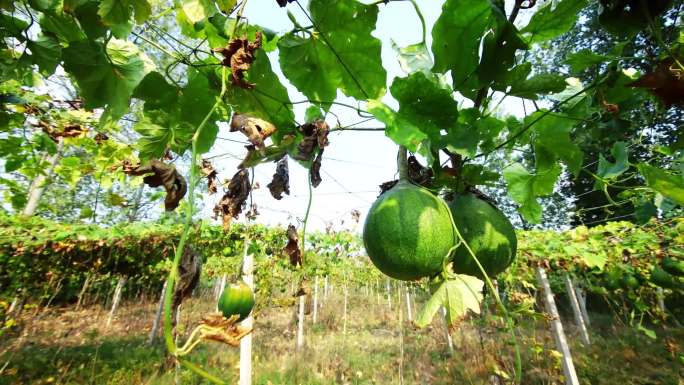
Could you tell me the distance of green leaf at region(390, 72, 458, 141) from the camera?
0.80 meters

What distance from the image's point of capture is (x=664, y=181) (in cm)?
93

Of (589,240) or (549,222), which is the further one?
(549,222)

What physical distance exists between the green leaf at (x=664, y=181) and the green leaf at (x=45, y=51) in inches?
71.9

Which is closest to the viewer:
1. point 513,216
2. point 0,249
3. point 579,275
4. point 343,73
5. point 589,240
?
point 343,73

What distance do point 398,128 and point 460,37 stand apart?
28 centimetres

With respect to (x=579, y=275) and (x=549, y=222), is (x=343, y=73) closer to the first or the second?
(x=579, y=275)

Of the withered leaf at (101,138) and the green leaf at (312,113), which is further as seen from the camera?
the withered leaf at (101,138)

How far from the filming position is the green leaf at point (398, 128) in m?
0.77

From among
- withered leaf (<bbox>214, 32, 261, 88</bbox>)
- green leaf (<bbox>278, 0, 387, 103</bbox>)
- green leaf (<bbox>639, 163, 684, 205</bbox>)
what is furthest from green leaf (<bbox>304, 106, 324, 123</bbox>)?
green leaf (<bbox>639, 163, 684, 205</bbox>)

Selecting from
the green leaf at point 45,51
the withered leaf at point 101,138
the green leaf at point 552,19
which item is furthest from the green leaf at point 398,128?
the withered leaf at point 101,138

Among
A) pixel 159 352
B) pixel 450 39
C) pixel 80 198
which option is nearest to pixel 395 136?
pixel 450 39

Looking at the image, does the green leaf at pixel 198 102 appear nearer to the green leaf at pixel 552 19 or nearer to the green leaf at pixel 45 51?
the green leaf at pixel 45 51

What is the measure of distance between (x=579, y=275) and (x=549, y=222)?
46.6 feet

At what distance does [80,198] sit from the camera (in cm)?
1956
